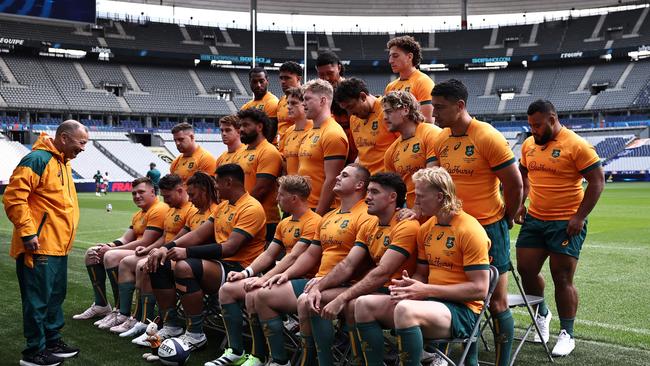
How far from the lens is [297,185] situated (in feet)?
17.3

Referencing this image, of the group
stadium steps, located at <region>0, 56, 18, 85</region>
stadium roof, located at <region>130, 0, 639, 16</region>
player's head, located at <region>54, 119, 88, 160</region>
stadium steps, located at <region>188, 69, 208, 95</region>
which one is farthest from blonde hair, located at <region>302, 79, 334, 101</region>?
stadium steps, located at <region>188, 69, 208, 95</region>

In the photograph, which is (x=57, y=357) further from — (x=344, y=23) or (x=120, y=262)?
(x=344, y=23)

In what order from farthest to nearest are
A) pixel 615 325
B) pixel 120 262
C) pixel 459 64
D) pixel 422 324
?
pixel 459 64 → pixel 120 262 → pixel 615 325 → pixel 422 324

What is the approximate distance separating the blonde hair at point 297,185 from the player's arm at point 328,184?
0.65 ft

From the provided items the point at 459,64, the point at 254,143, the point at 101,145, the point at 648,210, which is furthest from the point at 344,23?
the point at 254,143

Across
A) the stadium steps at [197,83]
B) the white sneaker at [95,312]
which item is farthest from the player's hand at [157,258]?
the stadium steps at [197,83]

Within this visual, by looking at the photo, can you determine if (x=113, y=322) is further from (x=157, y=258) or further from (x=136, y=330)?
(x=157, y=258)

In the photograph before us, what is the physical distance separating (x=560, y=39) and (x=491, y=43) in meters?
5.77

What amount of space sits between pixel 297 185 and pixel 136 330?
92.1 inches

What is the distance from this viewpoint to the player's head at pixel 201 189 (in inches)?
247

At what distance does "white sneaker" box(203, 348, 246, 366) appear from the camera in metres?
4.96

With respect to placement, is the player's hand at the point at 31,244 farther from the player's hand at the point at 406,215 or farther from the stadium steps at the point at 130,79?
the stadium steps at the point at 130,79

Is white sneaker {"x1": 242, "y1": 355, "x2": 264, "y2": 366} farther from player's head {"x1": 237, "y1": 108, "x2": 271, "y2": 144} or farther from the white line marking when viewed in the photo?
the white line marking

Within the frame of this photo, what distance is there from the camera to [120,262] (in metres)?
6.55
